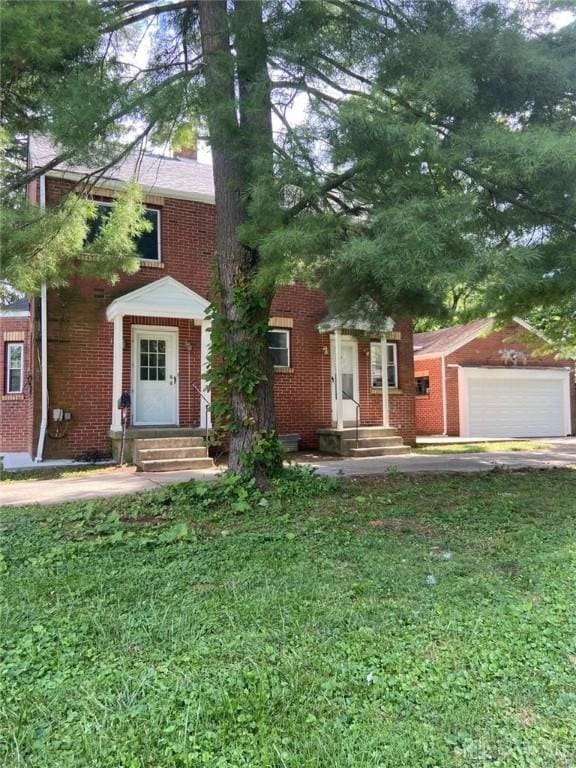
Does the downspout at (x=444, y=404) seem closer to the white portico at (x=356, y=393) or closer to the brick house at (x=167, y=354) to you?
the brick house at (x=167, y=354)

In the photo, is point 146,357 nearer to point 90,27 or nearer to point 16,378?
point 16,378

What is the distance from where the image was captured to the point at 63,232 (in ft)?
22.9

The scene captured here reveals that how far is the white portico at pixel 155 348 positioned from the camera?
1035cm

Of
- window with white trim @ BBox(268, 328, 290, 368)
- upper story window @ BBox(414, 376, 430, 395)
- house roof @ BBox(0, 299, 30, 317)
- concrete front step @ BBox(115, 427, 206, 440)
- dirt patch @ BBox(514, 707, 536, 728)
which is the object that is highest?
house roof @ BBox(0, 299, 30, 317)

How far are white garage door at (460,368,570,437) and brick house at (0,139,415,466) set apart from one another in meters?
5.82

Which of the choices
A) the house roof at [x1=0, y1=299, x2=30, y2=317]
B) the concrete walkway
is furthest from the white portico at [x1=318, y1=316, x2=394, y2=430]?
the house roof at [x1=0, y1=299, x2=30, y2=317]

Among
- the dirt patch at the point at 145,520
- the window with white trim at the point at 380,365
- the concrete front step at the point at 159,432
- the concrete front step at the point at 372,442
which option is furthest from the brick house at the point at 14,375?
the dirt patch at the point at 145,520

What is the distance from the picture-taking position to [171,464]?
9188 mm

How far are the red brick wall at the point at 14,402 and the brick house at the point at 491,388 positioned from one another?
1332 cm

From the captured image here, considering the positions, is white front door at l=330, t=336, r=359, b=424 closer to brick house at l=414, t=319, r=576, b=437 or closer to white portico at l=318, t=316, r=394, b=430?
white portico at l=318, t=316, r=394, b=430

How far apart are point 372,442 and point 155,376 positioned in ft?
16.4

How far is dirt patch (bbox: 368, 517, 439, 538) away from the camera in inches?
189

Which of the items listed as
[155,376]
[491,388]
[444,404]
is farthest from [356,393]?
[491,388]

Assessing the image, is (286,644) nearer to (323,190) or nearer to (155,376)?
(323,190)
